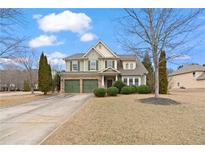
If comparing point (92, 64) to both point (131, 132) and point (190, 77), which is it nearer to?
point (131, 132)

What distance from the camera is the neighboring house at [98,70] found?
15727 millimetres

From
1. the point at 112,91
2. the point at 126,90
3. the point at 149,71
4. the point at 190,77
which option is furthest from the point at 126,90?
the point at 190,77

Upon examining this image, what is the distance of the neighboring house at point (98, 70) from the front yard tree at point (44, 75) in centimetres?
241

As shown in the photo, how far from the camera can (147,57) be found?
15.5 metres

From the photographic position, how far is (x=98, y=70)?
1859cm

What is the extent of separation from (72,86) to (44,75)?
6117mm

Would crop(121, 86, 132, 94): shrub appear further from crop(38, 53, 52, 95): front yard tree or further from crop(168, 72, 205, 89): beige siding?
crop(168, 72, 205, 89): beige siding

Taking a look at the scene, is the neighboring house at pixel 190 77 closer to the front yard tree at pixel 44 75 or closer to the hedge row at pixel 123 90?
the hedge row at pixel 123 90

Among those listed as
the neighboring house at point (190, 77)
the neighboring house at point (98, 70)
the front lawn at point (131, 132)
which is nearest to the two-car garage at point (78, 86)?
the neighboring house at point (98, 70)

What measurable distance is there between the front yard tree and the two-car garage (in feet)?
12.6

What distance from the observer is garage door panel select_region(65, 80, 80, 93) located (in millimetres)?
15336
